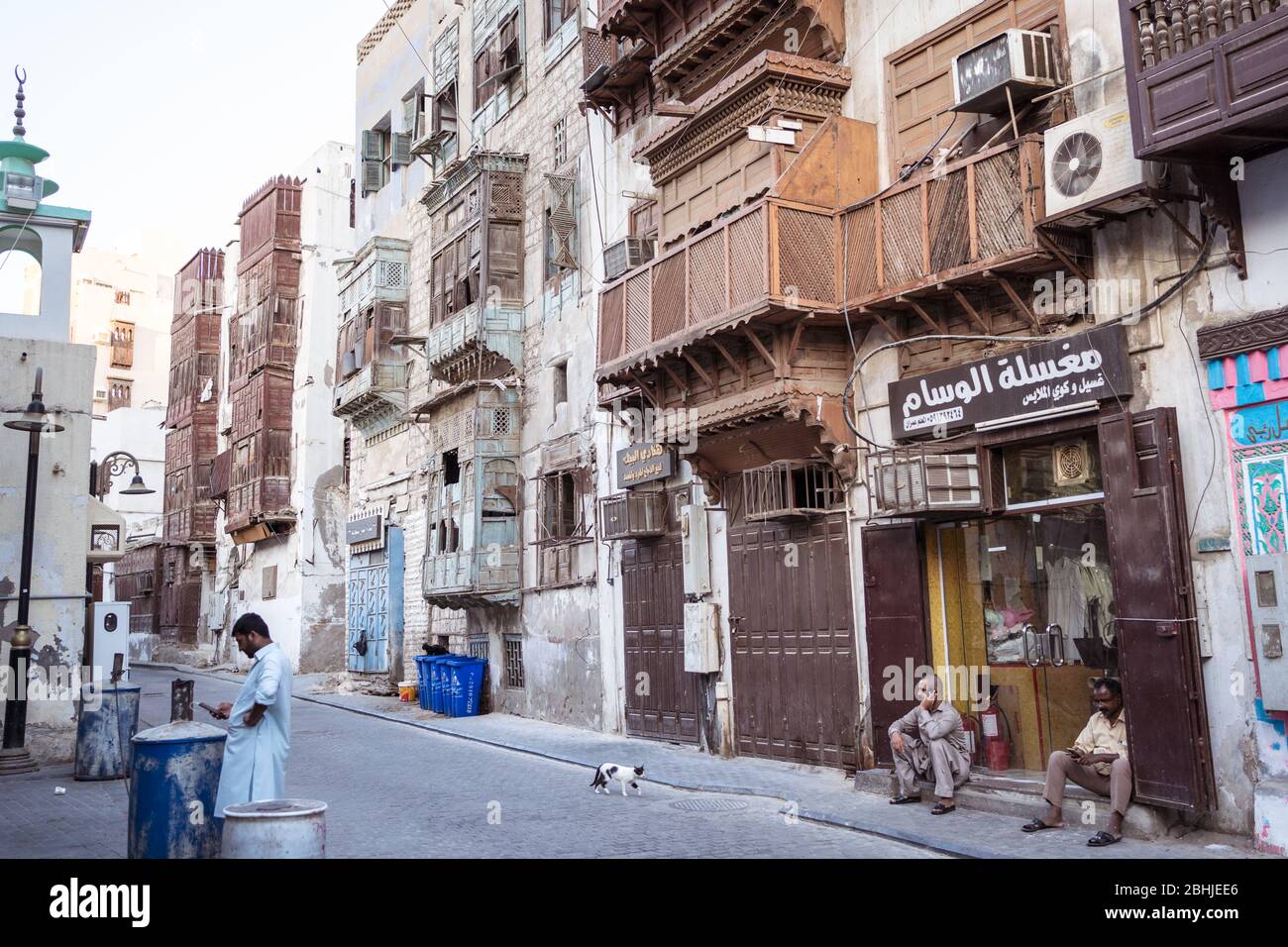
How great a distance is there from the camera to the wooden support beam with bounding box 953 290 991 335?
11312 mm

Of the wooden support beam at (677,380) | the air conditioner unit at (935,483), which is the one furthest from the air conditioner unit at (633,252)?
the air conditioner unit at (935,483)

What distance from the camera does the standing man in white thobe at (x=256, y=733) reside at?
7395 millimetres

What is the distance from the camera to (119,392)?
69562 millimetres

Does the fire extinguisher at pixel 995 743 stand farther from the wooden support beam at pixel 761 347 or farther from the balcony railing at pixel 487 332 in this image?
the balcony railing at pixel 487 332

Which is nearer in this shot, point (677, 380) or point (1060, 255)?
point (1060, 255)

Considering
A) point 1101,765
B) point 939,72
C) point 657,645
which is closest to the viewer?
point 1101,765

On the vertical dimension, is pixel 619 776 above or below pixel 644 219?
below

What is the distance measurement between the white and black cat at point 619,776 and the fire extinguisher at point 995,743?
11.9ft

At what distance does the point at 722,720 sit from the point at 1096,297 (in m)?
7.75

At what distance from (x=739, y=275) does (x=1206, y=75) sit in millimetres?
5635

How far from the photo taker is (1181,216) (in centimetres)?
953

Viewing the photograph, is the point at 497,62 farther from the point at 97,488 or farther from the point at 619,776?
the point at 619,776

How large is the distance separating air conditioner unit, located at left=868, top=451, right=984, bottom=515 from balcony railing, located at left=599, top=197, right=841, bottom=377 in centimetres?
243

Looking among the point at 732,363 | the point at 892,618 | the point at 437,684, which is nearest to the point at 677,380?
the point at 732,363
